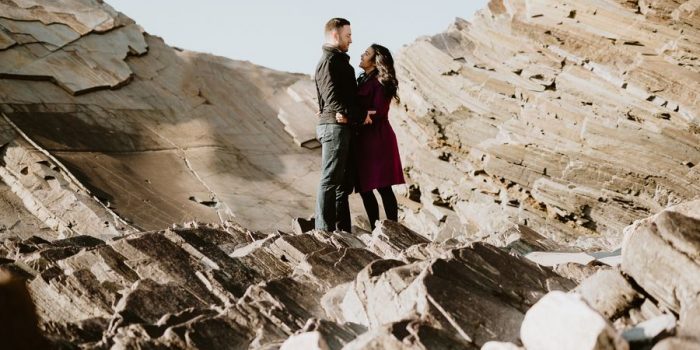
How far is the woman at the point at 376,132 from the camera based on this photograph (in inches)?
337

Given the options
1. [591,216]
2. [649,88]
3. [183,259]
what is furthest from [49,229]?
[649,88]

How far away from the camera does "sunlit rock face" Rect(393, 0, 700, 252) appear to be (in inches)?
512

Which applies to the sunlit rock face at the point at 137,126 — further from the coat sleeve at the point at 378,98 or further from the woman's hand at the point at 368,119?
the coat sleeve at the point at 378,98

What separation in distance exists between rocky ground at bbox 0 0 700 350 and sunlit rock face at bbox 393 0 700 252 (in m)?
0.04

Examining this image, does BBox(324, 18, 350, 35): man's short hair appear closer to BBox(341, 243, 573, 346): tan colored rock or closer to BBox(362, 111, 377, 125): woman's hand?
BBox(362, 111, 377, 125): woman's hand

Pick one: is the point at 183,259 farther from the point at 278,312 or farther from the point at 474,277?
the point at 474,277

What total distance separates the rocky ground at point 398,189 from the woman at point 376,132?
3.52 feet

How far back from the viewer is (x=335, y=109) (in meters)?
8.03

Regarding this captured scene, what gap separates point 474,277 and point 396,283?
48cm

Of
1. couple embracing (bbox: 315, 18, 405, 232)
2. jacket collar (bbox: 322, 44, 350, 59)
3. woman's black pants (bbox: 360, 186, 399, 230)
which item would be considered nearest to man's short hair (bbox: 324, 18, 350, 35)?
couple embracing (bbox: 315, 18, 405, 232)

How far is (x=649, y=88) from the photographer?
1323 centimetres

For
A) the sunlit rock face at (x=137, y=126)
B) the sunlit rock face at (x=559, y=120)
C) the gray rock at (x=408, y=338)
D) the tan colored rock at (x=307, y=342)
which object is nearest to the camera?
the gray rock at (x=408, y=338)

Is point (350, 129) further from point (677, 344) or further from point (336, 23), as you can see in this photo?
point (677, 344)

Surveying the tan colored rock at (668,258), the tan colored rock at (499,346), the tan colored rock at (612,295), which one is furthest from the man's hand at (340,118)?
the tan colored rock at (499,346)
